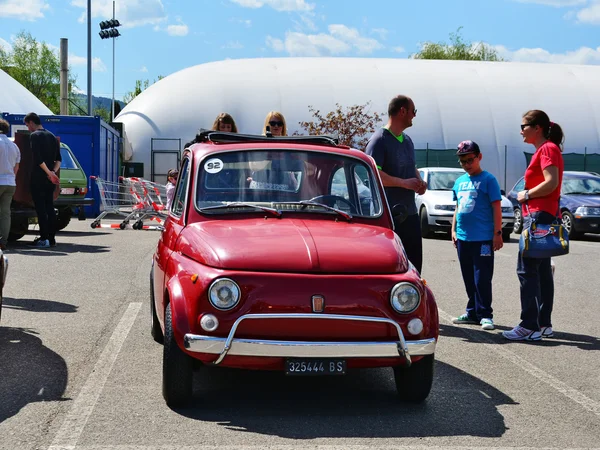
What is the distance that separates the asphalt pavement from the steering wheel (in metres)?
1.16

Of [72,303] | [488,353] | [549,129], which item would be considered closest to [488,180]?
[549,129]

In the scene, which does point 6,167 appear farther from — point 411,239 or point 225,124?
point 411,239

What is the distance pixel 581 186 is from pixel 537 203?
16175 millimetres

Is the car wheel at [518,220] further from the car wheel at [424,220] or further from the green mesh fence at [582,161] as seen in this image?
the green mesh fence at [582,161]

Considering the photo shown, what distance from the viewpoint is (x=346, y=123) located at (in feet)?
161

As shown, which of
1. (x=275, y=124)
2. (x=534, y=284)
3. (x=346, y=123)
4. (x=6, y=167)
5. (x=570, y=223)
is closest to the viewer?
(x=534, y=284)

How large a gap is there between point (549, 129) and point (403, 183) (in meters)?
1.32

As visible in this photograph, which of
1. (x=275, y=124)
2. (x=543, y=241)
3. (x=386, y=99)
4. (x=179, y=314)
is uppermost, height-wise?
(x=386, y=99)

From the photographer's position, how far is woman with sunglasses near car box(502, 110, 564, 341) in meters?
7.54

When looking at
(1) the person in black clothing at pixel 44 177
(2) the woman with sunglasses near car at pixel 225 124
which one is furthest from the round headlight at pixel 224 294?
(1) the person in black clothing at pixel 44 177

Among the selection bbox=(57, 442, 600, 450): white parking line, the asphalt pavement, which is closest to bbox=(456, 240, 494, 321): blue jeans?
the asphalt pavement

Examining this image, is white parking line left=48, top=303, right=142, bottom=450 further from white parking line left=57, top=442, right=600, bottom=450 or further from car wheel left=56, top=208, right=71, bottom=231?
car wheel left=56, top=208, right=71, bottom=231

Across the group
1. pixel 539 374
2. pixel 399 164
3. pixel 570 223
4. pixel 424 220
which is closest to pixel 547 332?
pixel 539 374

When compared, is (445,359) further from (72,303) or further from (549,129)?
(72,303)
